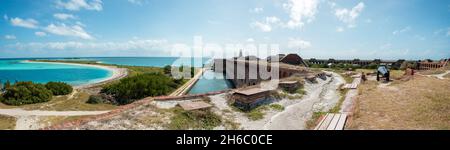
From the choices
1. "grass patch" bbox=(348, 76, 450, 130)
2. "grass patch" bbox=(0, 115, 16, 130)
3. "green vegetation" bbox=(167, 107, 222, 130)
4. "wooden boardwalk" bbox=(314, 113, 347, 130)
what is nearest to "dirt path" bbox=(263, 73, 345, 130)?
"wooden boardwalk" bbox=(314, 113, 347, 130)

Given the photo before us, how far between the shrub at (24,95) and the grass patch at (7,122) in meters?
5.86

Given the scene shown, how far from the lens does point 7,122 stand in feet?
45.0

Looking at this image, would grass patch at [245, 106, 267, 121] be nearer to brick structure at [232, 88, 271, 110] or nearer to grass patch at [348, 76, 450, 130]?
brick structure at [232, 88, 271, 110]

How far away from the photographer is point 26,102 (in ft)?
64.2

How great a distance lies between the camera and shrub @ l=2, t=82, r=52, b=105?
1942 centimetres

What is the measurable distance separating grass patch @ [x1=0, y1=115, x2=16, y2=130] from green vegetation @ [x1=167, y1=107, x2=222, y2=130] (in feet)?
38.3

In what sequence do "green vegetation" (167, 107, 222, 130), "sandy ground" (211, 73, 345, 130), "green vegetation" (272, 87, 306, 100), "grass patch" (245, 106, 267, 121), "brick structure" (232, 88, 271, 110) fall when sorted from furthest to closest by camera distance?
"green vegetation" (272, 87, 306, 100), "brick structure" (232, 88, 271, 110), "grass patch" (245, 106, 267, 121), "sandy ground" (211, 73, 345, 130), "green vegetation" (167, 107, 222, 130)

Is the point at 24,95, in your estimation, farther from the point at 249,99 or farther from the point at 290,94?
the point at 290,94

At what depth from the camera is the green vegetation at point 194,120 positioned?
7.24 metres

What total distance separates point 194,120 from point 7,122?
46.5 ft

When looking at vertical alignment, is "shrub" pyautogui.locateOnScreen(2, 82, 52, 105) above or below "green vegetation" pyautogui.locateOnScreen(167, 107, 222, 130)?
below
